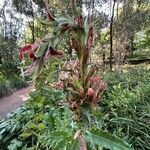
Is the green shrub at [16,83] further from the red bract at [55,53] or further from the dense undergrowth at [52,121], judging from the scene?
the red bract at [55,53]

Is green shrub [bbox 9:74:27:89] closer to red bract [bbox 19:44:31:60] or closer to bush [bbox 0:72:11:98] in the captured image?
bush [bbox 0:72:11:98]

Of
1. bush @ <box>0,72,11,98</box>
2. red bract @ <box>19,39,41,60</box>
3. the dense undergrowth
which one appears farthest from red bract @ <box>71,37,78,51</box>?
bush @ <box>0,72,11,98</box>

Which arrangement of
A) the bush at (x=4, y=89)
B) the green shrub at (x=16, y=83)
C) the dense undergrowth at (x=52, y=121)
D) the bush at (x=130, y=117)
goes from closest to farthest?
the dense undergrowth at (x=52, y=121) → the bush at (x=130, y=117) → the bush at (x=4, y=89) → the green shrub at (x=16, y=83)

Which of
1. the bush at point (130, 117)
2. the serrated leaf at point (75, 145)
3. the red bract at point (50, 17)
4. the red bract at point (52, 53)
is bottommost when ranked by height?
the bush at point (130, 117)

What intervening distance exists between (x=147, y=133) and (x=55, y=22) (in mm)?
2587

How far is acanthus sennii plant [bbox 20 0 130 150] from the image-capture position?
948mm

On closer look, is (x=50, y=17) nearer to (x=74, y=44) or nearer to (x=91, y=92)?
(x=74, y=44)

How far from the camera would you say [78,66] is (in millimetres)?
1110

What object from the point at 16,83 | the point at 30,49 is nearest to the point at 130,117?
the point at 30,49

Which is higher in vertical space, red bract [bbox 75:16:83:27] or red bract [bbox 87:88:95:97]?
red bract [bbox 75:16:83:27]

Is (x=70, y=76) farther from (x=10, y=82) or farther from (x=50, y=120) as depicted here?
(x=10, y=82)

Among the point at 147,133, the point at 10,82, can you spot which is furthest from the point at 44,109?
the point at 10,82

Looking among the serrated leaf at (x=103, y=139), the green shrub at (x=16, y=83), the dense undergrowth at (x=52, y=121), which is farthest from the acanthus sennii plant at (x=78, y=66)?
the green shrub at (x=16, y=83)

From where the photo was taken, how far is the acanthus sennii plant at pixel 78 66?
3.11 ft
